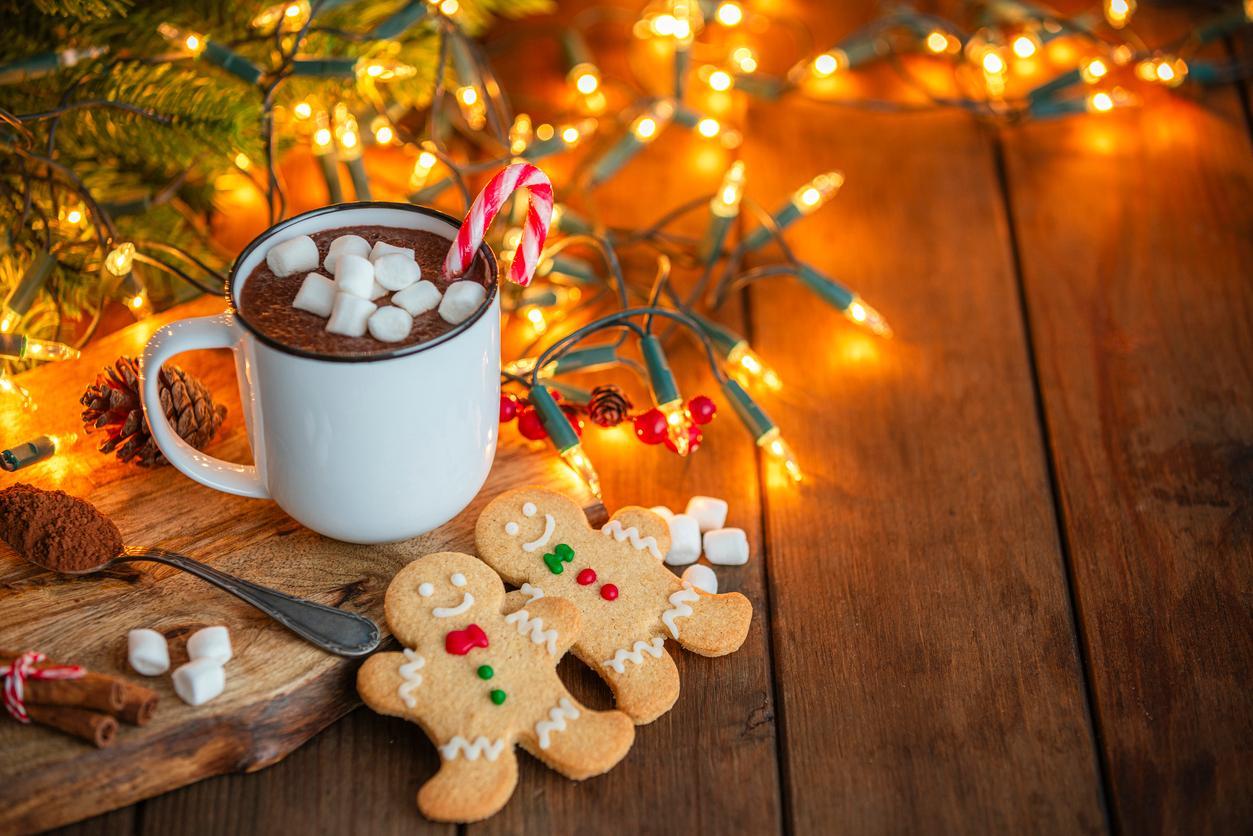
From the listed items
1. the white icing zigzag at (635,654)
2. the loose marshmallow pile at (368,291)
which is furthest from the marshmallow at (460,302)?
the white icing zigzag at (635,654)

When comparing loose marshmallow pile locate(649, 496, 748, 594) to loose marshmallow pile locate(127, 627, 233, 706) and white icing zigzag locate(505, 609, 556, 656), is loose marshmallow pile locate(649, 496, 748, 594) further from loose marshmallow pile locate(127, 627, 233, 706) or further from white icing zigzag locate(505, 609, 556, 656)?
loose marshmallow pile locate(127, 627, 233, 706)

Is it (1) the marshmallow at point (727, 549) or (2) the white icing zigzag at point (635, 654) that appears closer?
(2) the white icing zigzag at point (635, 654)

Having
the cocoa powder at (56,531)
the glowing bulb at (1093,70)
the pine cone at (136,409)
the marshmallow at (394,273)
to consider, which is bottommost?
the cocoa powder at (56,531)

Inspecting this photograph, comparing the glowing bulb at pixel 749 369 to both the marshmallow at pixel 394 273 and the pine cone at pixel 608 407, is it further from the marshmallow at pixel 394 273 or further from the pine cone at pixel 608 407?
the marshmallow at pixel 394 273

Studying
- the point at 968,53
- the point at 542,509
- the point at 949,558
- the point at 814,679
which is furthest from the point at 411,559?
the point at 968,53

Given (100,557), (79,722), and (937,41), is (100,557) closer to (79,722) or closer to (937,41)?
(79,722)

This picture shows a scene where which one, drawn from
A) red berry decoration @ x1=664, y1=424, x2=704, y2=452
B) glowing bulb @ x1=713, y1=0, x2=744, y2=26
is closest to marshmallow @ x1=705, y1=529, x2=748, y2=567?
red berry decoration @ x1=664, y1=424, x2=704, y2=452
